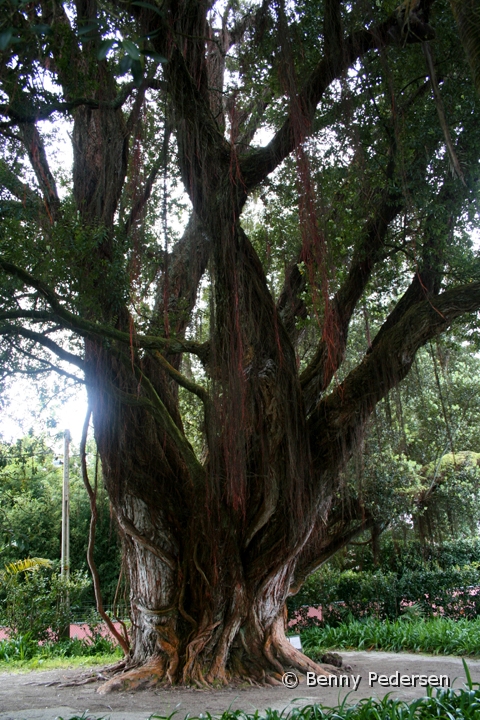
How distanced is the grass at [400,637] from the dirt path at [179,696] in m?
0.75

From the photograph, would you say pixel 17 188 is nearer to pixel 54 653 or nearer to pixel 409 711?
pixel 409 711

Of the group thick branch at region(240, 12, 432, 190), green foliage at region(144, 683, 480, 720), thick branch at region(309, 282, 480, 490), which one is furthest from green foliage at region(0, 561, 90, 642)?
thick branch at region(240, 12, 432, 190)

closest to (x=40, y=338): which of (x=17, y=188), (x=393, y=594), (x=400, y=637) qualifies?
(x=17, y=188)

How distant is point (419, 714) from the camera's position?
2.84 m

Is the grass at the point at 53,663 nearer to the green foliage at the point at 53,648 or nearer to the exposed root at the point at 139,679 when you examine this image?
the green foliage at the point at 53,648

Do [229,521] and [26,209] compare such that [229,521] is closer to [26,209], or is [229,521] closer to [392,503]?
[26,209]

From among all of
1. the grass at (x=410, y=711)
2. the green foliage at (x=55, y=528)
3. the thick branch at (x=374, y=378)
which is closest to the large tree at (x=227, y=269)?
the thick branch at (x=374, y=378)

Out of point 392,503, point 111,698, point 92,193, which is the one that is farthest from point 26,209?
point 392,503

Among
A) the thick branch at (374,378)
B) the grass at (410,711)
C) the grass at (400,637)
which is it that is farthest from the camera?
the grass at (400,637)

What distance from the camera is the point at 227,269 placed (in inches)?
157

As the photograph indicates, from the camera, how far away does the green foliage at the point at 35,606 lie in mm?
7676

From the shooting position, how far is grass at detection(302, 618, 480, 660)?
6.11 m

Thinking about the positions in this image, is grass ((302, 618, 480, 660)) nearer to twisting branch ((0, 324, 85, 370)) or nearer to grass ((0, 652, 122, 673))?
grass ((0, 652, 122, 673))

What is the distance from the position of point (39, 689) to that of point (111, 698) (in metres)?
0.91
